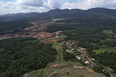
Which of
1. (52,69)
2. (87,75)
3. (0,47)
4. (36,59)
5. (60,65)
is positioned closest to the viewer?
(87,75)

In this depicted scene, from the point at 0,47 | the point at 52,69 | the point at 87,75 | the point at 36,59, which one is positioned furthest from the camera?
the point at 0,47

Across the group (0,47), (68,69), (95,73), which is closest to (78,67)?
(68,69)

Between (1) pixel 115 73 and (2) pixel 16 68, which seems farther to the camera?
(2) pixel 16 68

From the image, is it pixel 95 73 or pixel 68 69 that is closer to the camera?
pixel 95 73

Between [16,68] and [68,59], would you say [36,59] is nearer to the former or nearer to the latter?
[16,68]

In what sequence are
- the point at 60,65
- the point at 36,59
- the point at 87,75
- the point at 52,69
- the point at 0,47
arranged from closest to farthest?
the point at 87,75 → the point at 52,69 → the point at 60,65 → the point at 36,59 → the point at 0,47

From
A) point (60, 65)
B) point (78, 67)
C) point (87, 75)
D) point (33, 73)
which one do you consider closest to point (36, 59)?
point (33, 73)

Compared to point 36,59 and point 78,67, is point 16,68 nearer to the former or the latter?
point 36,59

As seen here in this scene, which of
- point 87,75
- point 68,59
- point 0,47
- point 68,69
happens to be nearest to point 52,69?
point 68,69
